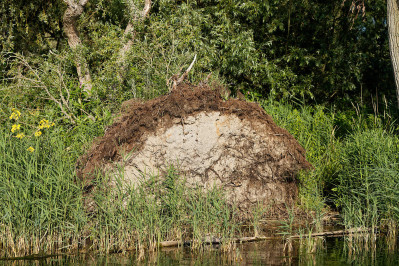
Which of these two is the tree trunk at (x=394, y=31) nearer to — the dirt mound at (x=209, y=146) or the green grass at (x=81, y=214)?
the dirt mound at (x=209, y=146)

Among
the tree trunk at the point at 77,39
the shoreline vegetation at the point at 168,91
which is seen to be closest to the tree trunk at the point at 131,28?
the shoreline vegetation at the point at 168,91

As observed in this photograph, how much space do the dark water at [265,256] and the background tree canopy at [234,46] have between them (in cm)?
407

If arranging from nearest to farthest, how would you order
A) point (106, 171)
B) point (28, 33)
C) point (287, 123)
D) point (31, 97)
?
point (106, 171), point (287, 123), point (31, 97), point (28, 33)

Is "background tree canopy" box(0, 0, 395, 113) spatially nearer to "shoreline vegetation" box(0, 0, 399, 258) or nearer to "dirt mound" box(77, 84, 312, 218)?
"shoreline vegetation" box(0, 0, 399, 258)

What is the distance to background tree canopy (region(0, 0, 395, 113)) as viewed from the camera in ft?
32.2

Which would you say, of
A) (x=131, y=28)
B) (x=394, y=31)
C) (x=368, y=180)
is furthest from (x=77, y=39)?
(x=368, y=180)

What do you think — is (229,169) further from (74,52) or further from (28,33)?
(28,33)

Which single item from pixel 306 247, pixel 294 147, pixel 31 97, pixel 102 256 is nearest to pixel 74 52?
pixel 31 97

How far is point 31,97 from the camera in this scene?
1004 centimetres

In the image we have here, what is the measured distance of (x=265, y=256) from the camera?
5.41m

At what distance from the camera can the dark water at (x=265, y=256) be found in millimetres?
5152

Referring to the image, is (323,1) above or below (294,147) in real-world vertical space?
above

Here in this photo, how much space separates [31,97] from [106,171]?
4.31 meters

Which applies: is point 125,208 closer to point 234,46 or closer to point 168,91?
point 168,91
